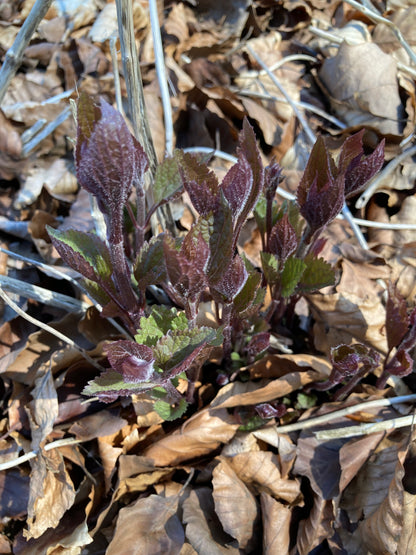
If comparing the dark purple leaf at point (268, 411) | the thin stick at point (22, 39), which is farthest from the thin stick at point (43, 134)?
the dark purple leaf at point (268, 411)

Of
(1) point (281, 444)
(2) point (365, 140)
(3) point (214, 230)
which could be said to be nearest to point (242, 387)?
(1) point (281, 444)

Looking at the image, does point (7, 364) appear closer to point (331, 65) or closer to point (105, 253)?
point (105, 253)

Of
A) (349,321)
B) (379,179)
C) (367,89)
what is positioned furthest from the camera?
(367,89)

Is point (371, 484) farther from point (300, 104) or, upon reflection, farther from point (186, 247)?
point (300, 104)

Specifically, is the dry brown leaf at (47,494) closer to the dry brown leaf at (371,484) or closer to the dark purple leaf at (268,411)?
the dark purple leaf at (268,411)

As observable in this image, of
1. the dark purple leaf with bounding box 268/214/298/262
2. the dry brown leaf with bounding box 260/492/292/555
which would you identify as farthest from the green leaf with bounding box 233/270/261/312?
the dry brown leaf with bounding box 260/492/292/555

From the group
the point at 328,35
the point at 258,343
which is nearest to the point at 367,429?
the point at 258,343
